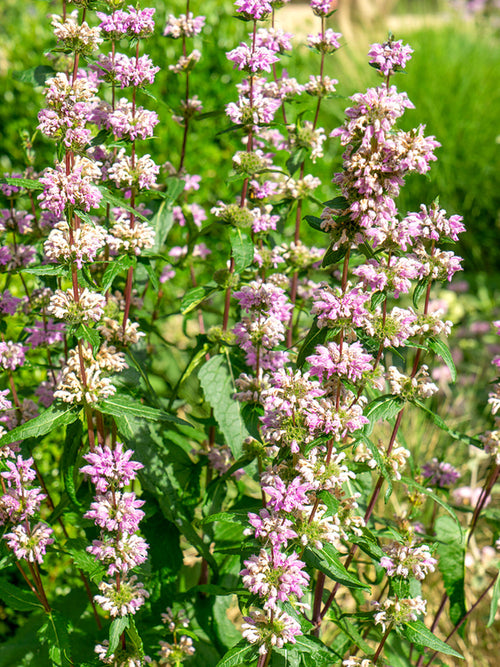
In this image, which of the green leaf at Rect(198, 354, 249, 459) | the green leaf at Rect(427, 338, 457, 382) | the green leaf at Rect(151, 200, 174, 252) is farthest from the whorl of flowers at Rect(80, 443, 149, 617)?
the green leaf at Rect(151, 200, 174, 252)

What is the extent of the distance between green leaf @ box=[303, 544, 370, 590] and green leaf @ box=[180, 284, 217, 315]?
1.14 m

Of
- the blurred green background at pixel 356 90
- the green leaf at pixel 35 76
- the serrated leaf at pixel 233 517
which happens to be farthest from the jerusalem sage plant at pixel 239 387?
the blurred green background at pixel 356 90

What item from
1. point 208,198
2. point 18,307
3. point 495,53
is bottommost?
point 18,307

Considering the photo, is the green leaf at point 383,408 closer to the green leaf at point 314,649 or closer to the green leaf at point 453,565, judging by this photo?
the green leaf at point 314,649

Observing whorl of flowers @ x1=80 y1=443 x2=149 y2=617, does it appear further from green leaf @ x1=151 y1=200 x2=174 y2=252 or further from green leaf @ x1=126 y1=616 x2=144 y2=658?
green leaf @ x1=151 y1=200 x2=174 y2=252

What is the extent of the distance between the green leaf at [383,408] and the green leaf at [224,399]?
58 centimetres

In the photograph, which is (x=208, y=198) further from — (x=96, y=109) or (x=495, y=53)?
(x=495, y=53)

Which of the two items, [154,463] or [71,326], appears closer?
[71,326]

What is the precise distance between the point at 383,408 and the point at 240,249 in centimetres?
85

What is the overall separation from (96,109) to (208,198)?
4456 millimetres

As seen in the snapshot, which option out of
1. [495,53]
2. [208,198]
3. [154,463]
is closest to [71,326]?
[154,463]

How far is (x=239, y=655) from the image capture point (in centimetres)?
201

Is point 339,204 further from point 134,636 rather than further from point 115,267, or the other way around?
point 134,636

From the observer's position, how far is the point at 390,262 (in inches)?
88.4
